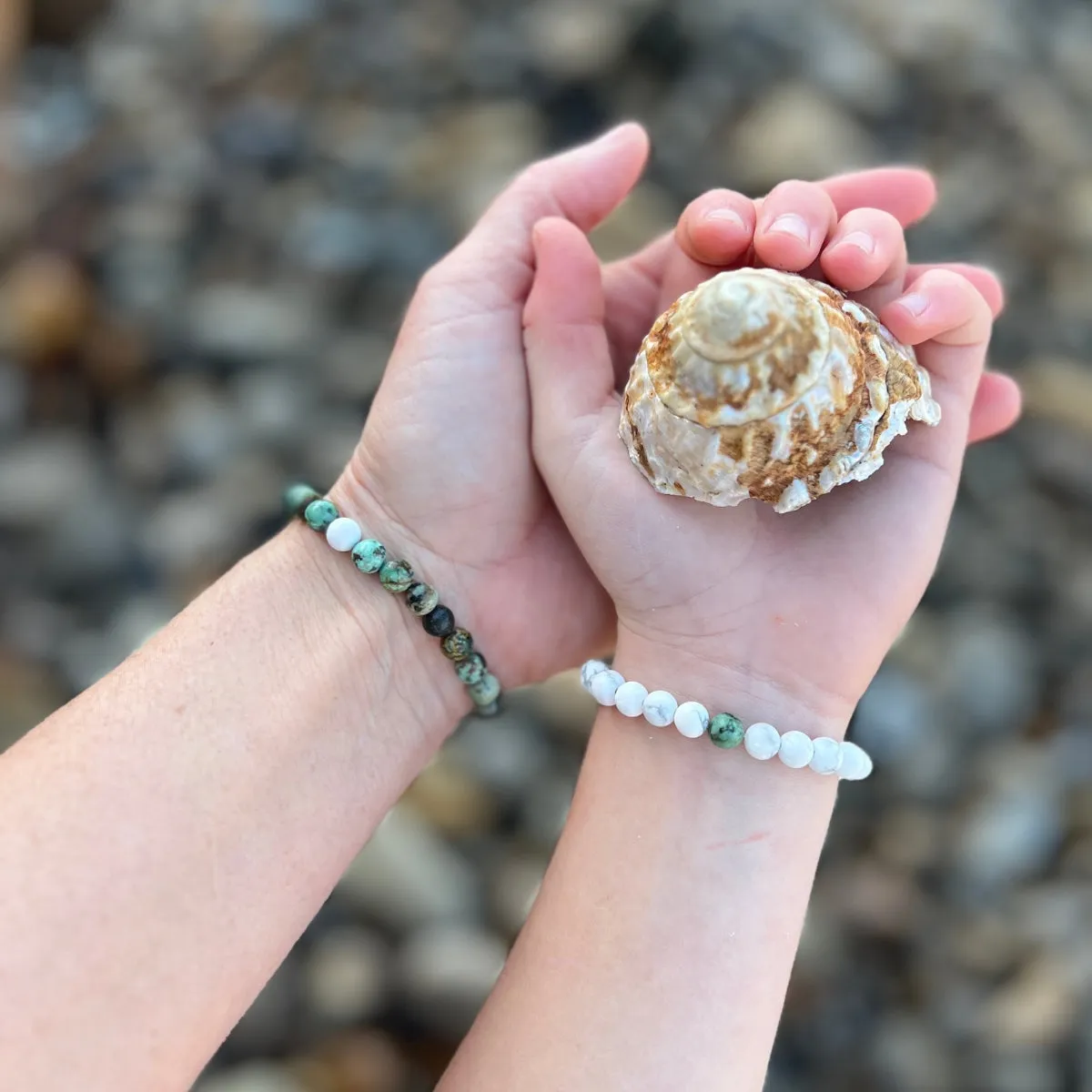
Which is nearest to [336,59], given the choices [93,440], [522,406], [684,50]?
[684,50]

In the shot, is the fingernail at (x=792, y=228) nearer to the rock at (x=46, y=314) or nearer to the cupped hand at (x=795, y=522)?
the cupped hand at (x=795, y=522)

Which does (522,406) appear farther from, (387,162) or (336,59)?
(336,59)

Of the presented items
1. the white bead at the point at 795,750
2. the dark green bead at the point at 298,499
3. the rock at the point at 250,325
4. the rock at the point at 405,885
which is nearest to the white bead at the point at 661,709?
the white bead at the point at 795,750

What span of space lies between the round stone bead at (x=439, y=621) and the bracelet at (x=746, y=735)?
225mm

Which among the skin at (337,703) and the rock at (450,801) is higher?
the skin at (337,703)

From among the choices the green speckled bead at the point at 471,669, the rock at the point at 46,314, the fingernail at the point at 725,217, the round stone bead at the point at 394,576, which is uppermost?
the rock at the point at 46,314

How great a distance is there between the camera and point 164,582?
2.10m

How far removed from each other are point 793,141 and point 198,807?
210 centimetres

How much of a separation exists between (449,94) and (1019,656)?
1.94 m

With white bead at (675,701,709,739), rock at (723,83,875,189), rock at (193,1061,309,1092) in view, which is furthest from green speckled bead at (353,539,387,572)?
rock at (723,83,875,189)

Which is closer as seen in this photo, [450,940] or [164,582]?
[450,940]

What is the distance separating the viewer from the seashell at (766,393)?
0.96 m

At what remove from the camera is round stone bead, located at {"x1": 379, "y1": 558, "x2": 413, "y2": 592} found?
3.91 ft

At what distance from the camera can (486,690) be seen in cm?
126
